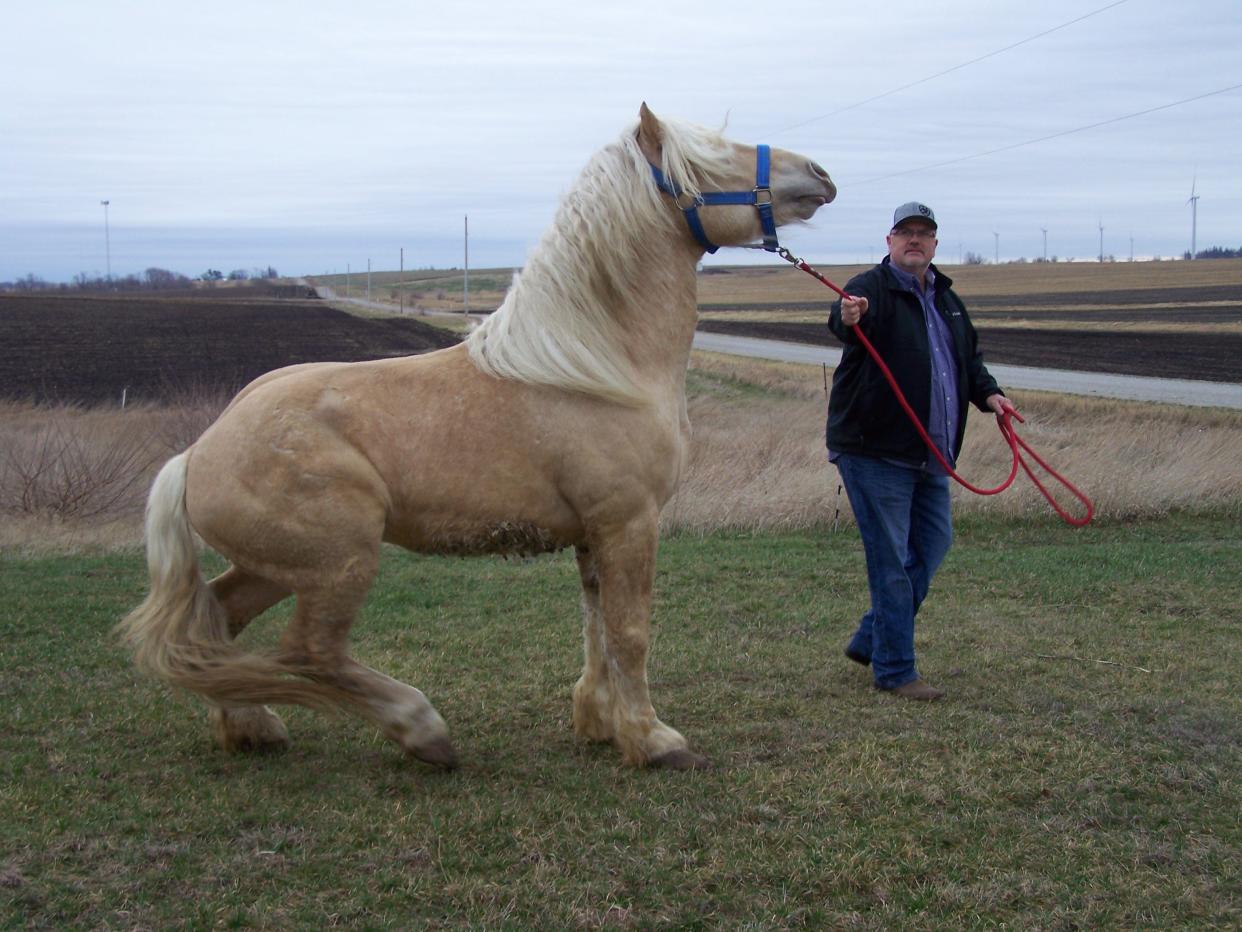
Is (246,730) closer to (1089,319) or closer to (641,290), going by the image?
(641,290)

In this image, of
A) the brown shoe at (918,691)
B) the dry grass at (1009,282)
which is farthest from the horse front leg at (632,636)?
the dry grass at (1009,282)

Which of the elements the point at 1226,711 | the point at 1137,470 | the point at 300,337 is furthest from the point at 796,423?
the point at 300,337

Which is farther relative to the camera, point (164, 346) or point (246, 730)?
point (164, 346)

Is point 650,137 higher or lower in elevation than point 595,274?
higher

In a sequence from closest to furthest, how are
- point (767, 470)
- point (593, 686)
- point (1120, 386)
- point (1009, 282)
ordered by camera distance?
1. point (593, 686)
2. point (767, 470)
3. point (1120, 386)
4. point (1009, 282)

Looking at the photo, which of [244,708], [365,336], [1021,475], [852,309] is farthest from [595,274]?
[365,336]

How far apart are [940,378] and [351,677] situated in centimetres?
284

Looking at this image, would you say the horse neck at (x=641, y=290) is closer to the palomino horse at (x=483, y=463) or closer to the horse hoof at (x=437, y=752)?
the palomino horse at (x=483, y=463)

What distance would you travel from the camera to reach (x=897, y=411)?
506cm

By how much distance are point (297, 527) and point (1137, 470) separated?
9.19m

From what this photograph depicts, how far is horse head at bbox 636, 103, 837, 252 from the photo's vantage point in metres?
4.23

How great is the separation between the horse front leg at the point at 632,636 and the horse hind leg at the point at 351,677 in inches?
25.4

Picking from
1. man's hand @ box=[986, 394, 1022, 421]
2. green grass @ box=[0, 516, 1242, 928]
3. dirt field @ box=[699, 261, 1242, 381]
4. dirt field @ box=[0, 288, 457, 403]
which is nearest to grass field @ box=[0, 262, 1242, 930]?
green grass @ box=[0, 516, 1242, 928]

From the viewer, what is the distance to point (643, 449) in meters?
4.09
